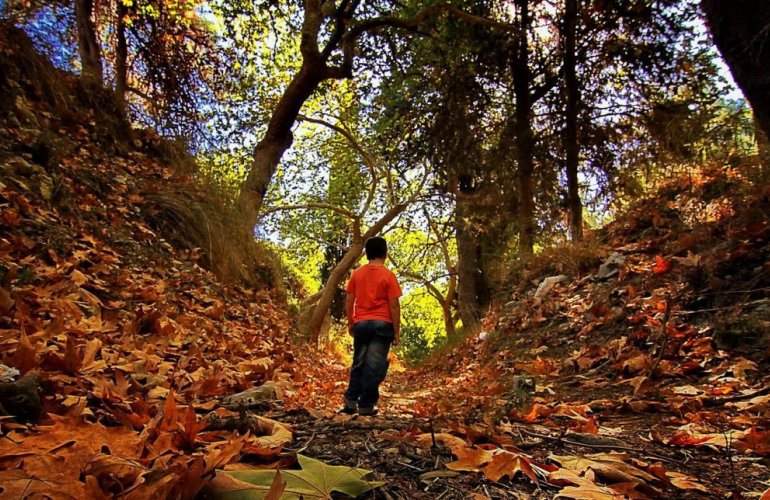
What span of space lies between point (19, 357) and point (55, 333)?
→ 2.37 ft

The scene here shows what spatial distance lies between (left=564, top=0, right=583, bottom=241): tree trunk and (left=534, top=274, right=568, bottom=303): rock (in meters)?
1.76

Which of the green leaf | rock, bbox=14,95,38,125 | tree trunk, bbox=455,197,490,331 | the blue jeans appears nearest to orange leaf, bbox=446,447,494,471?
the green leaf

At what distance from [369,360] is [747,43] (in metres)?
3.66

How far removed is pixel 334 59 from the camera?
8875 mm

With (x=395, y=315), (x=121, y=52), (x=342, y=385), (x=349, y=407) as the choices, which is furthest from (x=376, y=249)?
(x=121, y=52)

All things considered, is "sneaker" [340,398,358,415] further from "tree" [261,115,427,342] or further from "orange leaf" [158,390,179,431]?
"tree" [261,115,427,342]

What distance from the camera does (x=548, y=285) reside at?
6793 mm

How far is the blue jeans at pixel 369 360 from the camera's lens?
3.78 m

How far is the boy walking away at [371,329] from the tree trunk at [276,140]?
4591 mm

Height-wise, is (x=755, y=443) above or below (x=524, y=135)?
below

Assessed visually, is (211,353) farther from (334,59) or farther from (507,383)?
(334,59)

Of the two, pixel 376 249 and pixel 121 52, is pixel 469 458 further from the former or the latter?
pixel 121 52

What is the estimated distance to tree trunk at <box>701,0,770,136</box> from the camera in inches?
127

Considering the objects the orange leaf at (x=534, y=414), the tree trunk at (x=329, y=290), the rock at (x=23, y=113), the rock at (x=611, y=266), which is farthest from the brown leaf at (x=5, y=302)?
the tree trunk at (x=329, y=290)
